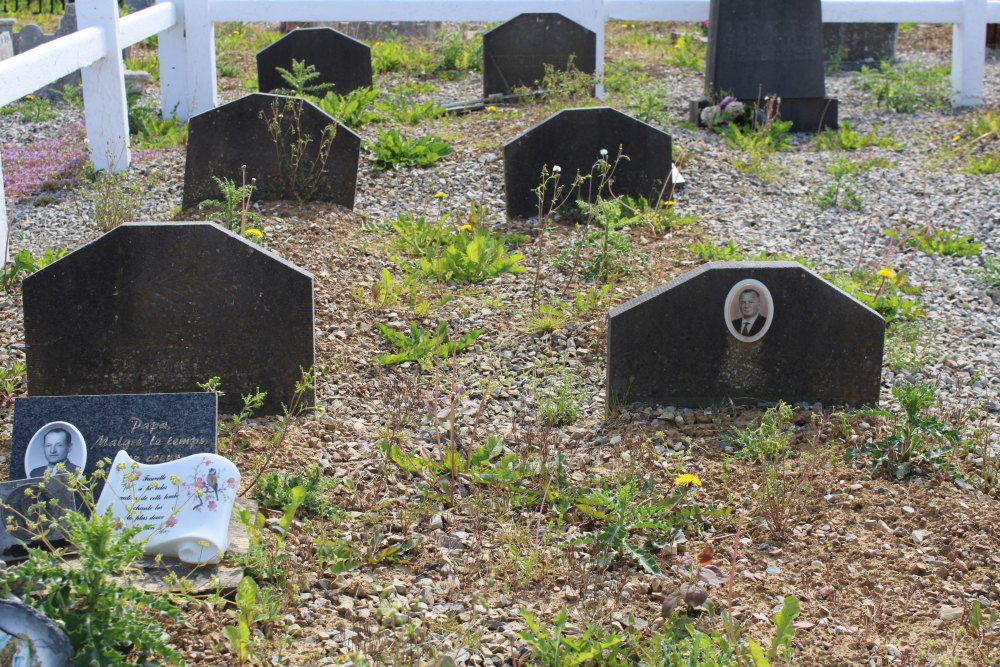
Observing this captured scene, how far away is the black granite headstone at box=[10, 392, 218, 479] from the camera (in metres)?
3.69

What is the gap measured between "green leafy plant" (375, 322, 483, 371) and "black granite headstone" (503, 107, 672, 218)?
186 cm

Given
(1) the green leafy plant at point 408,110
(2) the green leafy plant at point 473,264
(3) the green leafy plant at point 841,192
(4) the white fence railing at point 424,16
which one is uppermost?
(4) the white fence railing at point 424,16

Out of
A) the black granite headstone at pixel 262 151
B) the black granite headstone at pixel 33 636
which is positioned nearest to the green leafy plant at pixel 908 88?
the black granite headstone at pixel 262 151

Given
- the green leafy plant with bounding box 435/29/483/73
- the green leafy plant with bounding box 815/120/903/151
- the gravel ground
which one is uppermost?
the green leafy plant with bounding box 435/29/483/73

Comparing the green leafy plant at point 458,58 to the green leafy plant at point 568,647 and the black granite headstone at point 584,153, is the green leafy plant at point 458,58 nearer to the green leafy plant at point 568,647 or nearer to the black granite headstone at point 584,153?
the black granite headstone at point 584,153

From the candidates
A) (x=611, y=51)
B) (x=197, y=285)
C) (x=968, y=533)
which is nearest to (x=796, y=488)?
(x=968, y=533)

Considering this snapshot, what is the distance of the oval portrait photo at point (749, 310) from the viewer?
4379mm

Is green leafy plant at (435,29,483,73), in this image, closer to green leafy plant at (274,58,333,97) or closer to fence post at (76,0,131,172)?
green leafy plant at (274,58,333,97)

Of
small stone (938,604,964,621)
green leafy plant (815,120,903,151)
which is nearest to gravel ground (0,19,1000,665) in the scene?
small stone (938,604,964,621)

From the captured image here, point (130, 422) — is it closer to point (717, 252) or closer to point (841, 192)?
point (717, 252)

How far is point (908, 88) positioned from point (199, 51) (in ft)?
20.3

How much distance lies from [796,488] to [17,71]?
5.00 meters

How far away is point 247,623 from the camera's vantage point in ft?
9.77

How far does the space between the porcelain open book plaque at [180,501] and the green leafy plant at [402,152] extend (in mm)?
4690
